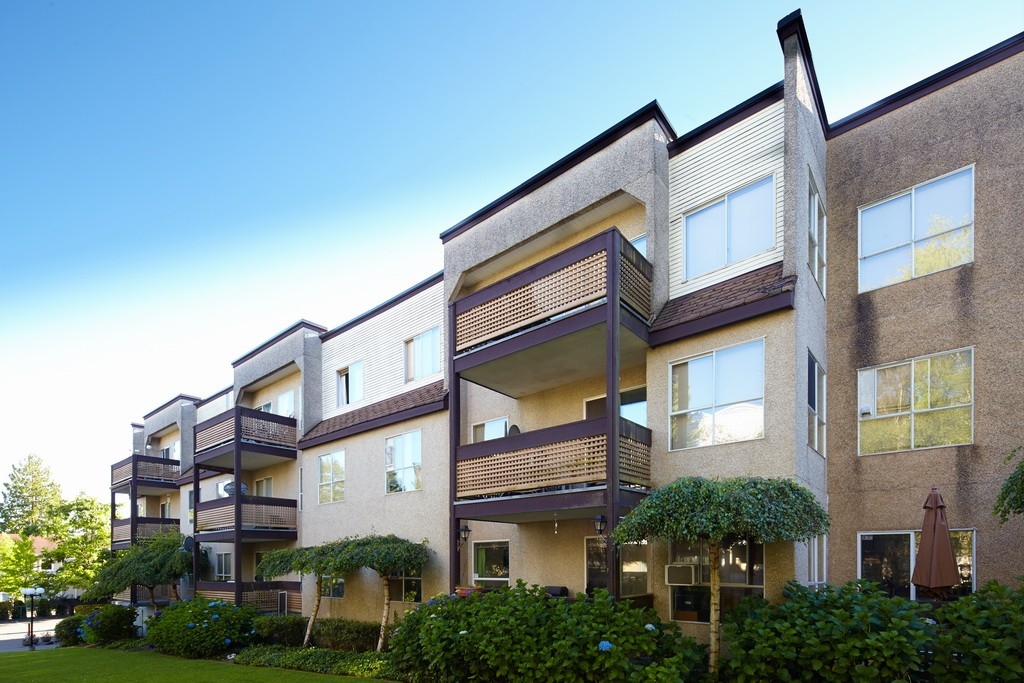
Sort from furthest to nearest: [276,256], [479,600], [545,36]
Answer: [276,256], [545,36], [479,600]

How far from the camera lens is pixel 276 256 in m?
21.5

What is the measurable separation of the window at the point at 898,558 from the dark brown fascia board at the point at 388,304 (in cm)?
1240

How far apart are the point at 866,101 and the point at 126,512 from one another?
2092 inches

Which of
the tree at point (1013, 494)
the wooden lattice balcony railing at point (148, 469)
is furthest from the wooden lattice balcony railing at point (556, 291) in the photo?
the wooden lattice balcony railing at point (148, 469)

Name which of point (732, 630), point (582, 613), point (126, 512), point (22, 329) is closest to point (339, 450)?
point (22, 329)

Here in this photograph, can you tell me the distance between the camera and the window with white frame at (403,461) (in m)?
19.5

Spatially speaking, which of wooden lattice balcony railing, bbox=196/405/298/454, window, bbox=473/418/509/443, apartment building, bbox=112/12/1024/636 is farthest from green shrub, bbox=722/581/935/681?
wooden lattice balcony railing, bbox=196/405/298/454

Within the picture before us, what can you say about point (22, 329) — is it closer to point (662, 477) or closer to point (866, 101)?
point (662, 477)

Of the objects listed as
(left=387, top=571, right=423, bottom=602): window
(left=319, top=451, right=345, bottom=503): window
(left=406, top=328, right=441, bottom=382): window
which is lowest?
(left=387, top=571, right=423, bottom=602): window

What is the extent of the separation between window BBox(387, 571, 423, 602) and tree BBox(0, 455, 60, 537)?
52020mm

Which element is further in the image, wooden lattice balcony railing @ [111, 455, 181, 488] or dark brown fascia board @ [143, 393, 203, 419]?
dark brown fascia board @ [143, 393, 203, 419]

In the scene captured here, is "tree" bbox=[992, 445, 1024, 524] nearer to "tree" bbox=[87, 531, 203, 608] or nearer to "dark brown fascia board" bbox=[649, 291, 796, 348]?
"dark brown fascia board" bbox=[649, 291, 796, 348]

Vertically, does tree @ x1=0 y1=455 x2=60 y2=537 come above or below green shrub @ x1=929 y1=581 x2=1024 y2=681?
below

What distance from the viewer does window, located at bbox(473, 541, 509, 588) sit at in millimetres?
16734
